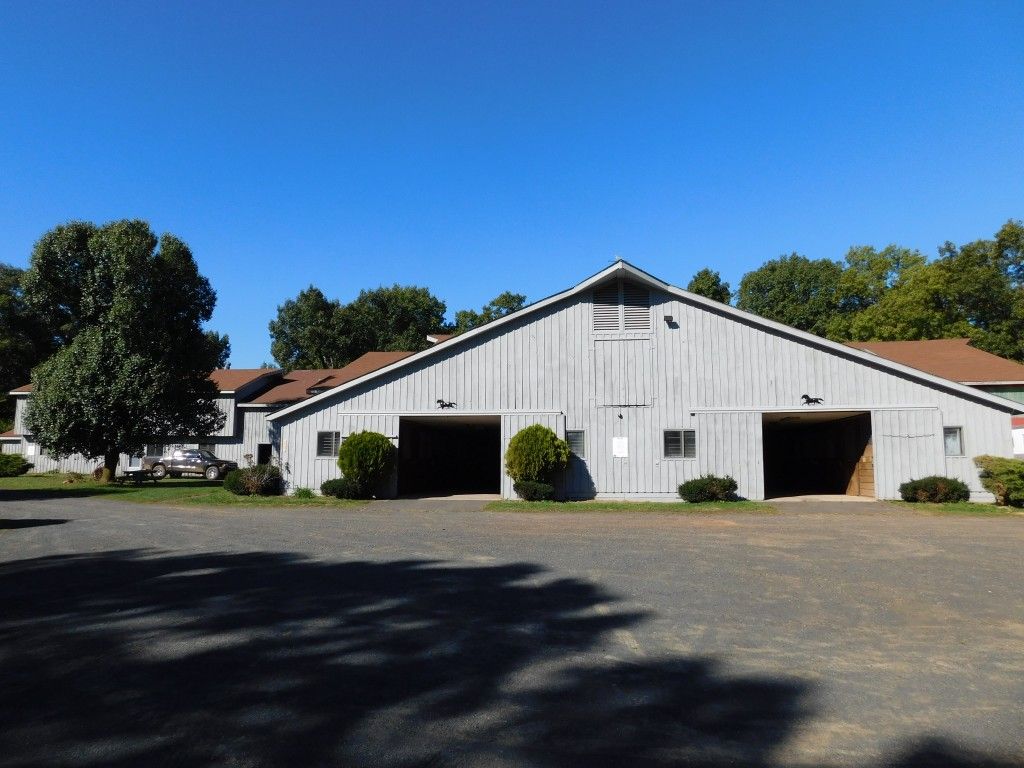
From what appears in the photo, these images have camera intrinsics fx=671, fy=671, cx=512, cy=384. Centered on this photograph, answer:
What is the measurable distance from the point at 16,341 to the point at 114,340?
24.1m

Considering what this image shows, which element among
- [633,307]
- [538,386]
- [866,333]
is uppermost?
[866,333]

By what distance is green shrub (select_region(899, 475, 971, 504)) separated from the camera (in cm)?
1928

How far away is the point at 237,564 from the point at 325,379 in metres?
35.4

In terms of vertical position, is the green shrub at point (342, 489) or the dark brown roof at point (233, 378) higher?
the dark brown roof at point (233, 378)

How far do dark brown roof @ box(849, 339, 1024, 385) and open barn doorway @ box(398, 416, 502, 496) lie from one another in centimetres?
1690

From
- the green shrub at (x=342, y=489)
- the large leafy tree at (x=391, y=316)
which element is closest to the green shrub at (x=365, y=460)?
the green shrub at (x=342, y=489)

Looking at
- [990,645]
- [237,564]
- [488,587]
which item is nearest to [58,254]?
[237,564]

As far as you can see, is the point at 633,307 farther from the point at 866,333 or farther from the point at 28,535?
the point at 866,333

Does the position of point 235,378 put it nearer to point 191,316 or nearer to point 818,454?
point 191,316

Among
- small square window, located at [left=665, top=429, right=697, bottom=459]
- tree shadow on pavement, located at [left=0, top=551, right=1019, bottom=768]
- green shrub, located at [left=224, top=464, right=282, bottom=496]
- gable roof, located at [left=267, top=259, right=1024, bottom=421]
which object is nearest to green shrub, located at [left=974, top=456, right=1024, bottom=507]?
gable roof, located at [left=267, top=259, right=1024, bottom=421]

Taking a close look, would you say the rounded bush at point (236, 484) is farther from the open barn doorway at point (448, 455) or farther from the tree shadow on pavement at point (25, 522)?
the tree shadow on pavement at point (25, 522)

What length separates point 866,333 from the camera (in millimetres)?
45719

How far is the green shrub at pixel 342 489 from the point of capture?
21219 mm

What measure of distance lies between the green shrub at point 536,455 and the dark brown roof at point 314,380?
16.2m
